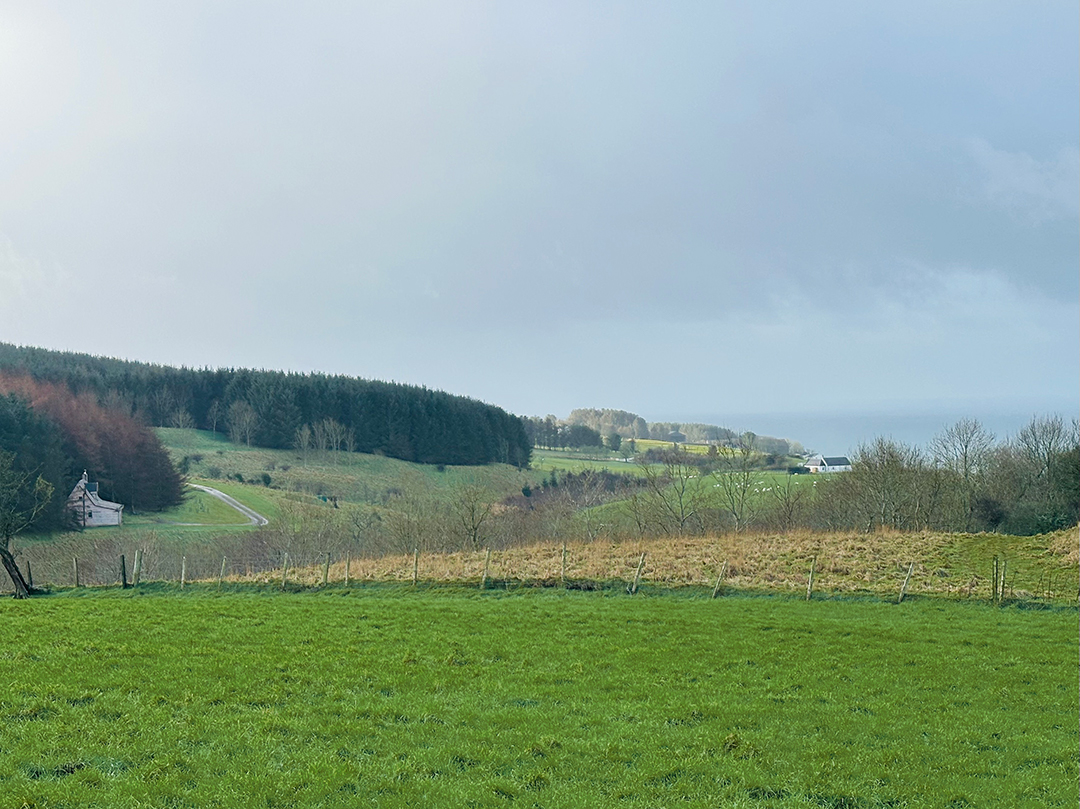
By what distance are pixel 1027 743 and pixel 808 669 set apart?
557cm

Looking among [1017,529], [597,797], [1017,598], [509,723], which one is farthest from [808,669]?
[1017,529]

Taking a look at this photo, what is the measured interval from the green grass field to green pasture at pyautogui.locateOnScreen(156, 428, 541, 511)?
10347 cm

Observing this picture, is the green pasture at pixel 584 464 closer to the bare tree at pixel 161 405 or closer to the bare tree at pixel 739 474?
the bare tree at pixel 739 474

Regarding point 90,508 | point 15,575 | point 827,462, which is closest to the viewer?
point 15,575

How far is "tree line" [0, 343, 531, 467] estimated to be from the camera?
161750 mm

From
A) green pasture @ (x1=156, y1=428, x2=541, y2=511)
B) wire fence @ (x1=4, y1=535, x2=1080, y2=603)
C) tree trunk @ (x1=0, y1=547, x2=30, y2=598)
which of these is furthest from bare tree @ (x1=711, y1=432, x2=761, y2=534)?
green pasture @ (x1=156, y1=428, x2=541, y2=511)

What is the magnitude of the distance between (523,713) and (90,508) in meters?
92.8

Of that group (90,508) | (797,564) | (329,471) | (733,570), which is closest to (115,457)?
(90,508)

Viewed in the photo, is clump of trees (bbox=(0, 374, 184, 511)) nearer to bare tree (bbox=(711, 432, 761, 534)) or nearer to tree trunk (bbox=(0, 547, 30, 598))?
tree trunk (bbox=(0, 547, 30, 598))

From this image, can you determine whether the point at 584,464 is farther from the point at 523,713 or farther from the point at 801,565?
the point at 523,713

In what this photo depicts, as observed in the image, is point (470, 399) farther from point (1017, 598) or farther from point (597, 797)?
point (597, 797)

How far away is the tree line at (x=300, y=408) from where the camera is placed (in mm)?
161750

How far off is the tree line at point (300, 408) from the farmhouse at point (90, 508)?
64.9 m

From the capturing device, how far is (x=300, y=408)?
167m
